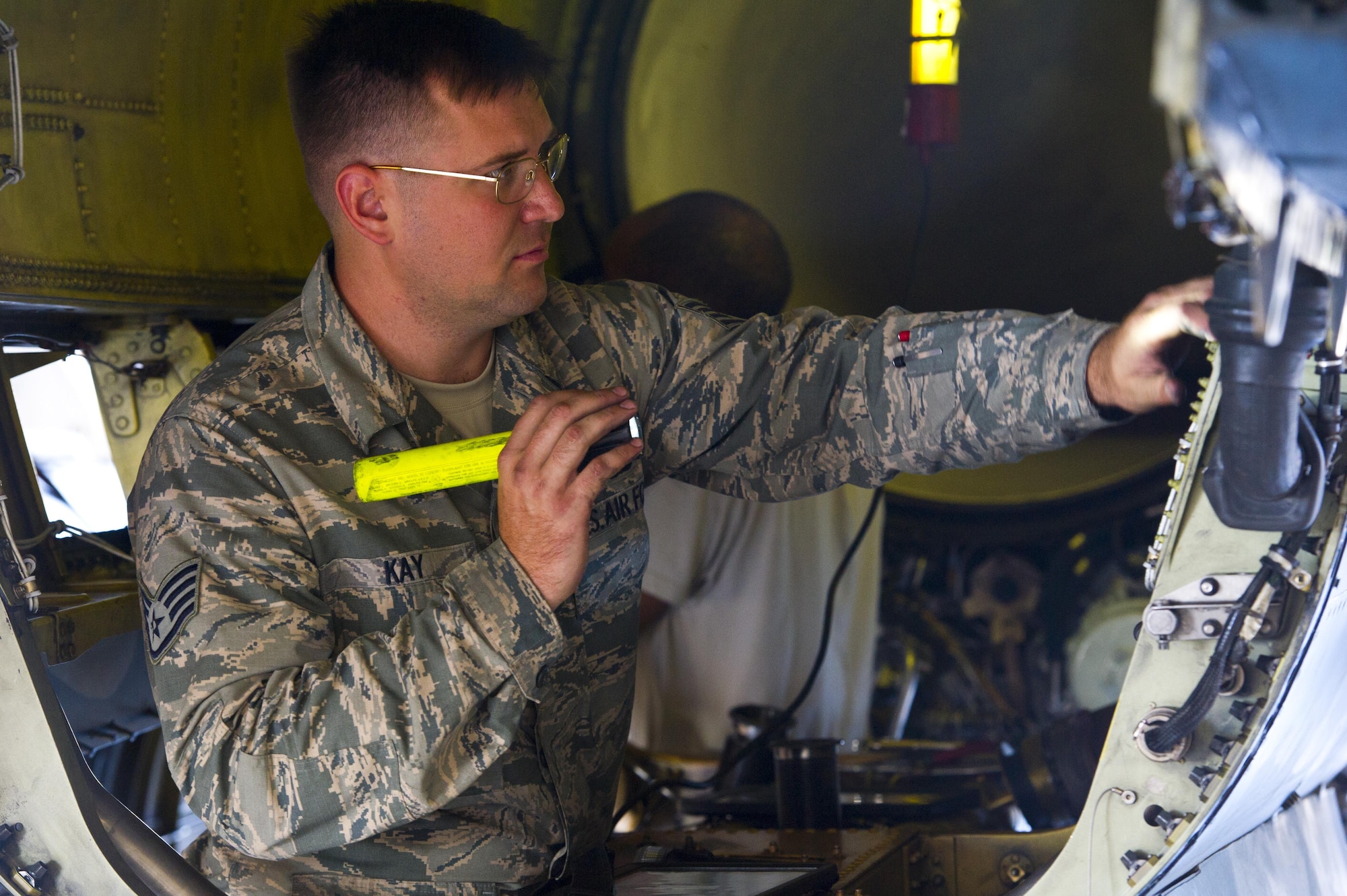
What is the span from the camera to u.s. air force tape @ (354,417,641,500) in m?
1.29

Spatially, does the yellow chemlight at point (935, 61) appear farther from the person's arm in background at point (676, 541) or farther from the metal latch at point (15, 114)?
the metal latch at point (15, 114)

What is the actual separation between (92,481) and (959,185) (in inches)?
66.8

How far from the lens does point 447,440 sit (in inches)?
62.9

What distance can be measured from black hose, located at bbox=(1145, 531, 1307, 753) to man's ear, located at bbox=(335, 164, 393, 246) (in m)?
1.10

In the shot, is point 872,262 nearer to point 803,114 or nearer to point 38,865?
point 803,114

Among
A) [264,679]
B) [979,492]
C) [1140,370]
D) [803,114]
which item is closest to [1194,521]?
[1140,370]

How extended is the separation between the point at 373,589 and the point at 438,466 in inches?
7.7

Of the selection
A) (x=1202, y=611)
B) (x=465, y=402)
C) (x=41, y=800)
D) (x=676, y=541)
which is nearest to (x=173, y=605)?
(x=41, y=800)

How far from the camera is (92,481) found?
205cm

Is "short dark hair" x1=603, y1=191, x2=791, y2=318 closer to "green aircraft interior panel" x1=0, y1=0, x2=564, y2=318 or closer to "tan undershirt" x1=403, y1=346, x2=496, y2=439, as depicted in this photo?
"green aircraft interior panel" x1=0, y1=0, x2=564, y2=318

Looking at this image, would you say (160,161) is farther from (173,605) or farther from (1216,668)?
(1216,668)

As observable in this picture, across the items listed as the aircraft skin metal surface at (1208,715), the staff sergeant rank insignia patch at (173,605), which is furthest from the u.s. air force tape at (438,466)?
the aircraft skin metal surface at (1208,715)

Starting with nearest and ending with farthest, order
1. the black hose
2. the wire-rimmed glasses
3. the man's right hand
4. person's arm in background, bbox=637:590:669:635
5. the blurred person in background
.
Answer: the black hose → the man's right hand → the wire-rimmed glasses → the blurred person in background → person's arm in background, bbox=637:590:669:635

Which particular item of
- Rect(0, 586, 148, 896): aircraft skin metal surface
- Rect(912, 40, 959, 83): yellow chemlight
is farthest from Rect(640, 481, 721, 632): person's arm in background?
Rect(0, 586, 148, 896): aircraft skin metal surface
